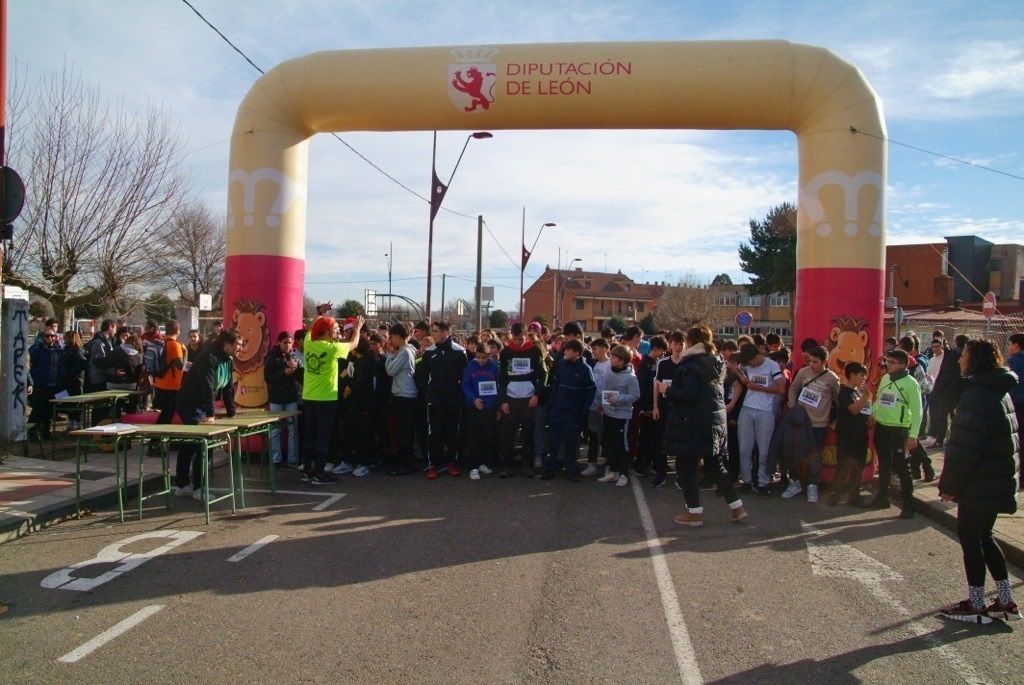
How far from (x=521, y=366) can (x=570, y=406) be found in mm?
891

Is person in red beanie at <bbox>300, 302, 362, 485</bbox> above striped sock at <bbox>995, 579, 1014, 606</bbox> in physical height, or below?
above

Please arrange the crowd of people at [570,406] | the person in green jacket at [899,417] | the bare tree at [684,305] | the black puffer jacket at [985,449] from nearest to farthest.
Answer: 1. the black puffer jacket at [985,449]
2. the person in green jacket at [899,417]
3. the crowd of people at [570,406]
4. the bare tree at [684,305]

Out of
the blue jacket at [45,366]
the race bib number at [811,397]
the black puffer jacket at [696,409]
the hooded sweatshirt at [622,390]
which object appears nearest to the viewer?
the black puffer jacket at [696,409]

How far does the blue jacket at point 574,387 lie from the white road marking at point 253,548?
435cm

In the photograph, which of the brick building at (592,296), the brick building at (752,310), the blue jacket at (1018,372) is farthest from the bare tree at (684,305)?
the blue jacket at (1018,372)

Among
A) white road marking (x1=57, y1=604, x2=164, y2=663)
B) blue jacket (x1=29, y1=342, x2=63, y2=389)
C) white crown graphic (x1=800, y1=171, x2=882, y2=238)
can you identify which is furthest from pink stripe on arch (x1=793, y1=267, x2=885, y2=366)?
blue jacket (x1=29, y1=342, x2=63, y2=389)

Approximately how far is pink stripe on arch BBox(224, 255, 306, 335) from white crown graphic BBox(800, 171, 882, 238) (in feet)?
24.0

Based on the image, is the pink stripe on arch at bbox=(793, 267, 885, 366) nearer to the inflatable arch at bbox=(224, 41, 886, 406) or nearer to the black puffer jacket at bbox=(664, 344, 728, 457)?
the inflatable arch at bbox=(224, 41, 886, 406)

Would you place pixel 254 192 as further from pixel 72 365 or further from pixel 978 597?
pixel 978 597

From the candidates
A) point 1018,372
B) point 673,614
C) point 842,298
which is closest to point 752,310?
point 1018,372

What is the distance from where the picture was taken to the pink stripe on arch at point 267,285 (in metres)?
10.8

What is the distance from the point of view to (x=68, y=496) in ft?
26.2

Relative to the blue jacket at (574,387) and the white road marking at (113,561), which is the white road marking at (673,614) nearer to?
the blue jacket at (574,387)

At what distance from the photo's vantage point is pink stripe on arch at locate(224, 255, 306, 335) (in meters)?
10.8
